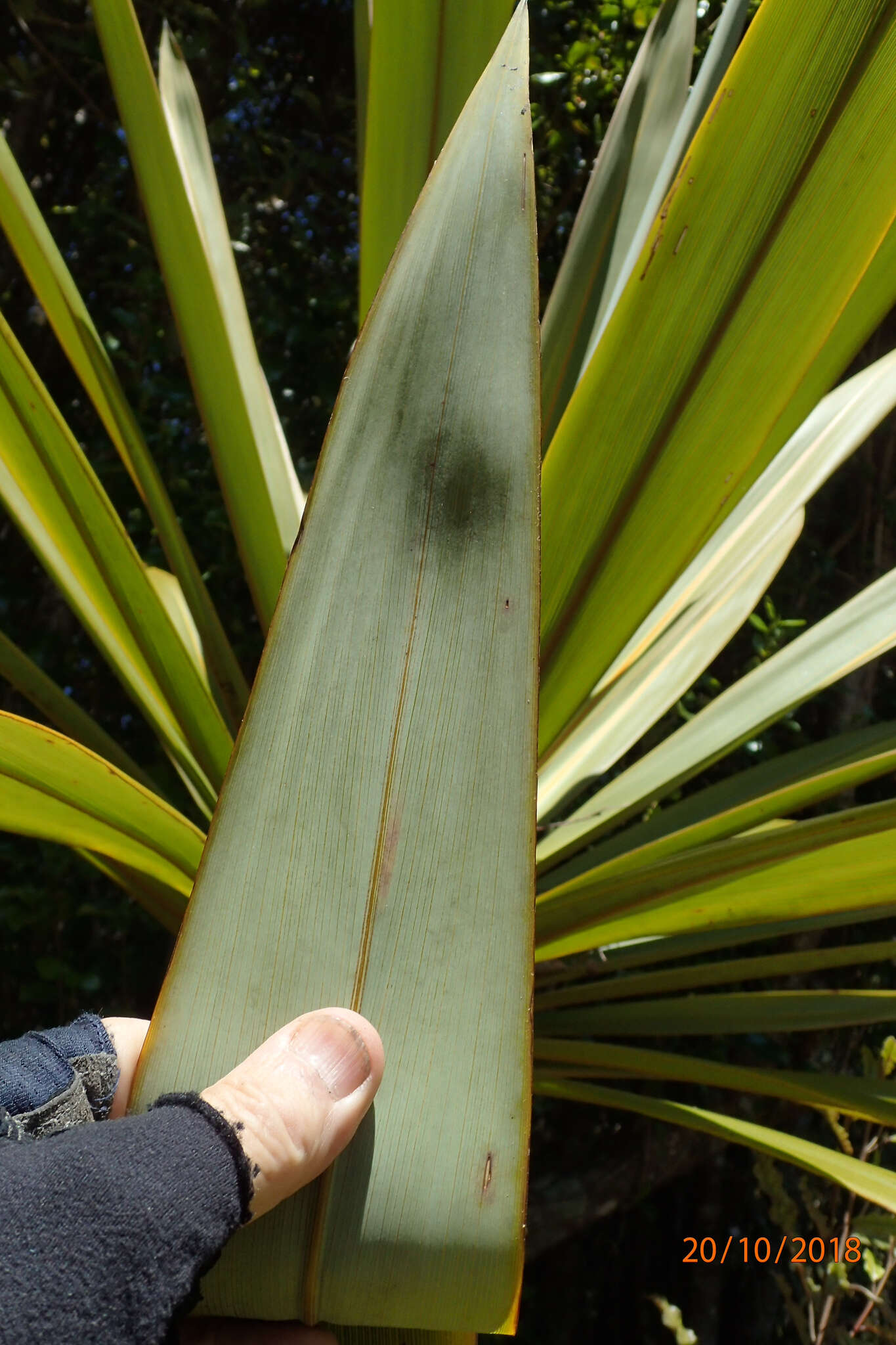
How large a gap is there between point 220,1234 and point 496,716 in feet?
0.79

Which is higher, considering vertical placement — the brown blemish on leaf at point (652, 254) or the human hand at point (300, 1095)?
the brown blemish on leaf at point (652, 254)

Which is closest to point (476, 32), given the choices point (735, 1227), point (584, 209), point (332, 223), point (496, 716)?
point (584, 209)

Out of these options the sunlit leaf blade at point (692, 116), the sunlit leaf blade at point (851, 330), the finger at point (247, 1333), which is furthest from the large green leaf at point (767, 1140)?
the sunlit leaf blade at point (692, 116)

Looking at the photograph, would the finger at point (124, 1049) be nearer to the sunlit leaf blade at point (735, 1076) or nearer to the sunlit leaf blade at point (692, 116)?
the sunlit leaf blade at point (735, 1076)

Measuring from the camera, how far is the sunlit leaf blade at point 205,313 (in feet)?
2.26

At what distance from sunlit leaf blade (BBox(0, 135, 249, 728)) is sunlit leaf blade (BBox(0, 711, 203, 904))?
0.35 m

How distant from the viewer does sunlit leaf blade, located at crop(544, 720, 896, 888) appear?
0.64 metres

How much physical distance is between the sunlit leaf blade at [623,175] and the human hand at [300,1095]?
68 centimetres

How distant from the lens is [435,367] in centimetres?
38

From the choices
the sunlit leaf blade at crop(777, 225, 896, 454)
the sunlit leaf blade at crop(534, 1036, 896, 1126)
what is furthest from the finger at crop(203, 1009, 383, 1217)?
the sunlit leaf blade at crop(777, 225, 896, 454)

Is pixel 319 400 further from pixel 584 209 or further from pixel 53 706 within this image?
pixel 53 706

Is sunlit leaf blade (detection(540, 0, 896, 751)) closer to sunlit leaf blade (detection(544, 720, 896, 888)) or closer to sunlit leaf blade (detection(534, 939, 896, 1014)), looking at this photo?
sunlit leaf blade (detection(544, 720, 896, 888))

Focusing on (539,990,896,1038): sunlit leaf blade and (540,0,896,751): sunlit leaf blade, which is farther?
(539,990,896,1038): sunlit leaf blade

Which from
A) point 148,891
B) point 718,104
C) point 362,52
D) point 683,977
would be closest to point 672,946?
point 683,977
